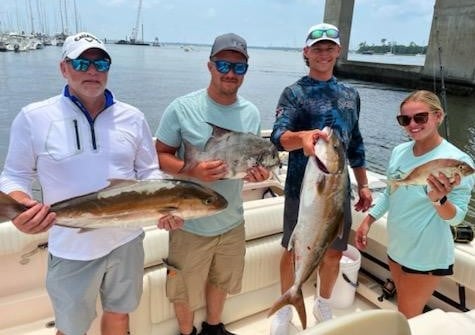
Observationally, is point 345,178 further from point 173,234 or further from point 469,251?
point 469,251

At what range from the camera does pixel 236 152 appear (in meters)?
2.37

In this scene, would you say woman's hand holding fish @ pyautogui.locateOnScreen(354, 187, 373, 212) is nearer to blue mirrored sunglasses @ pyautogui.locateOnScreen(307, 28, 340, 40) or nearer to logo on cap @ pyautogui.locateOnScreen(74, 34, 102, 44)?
blue mirrored sunglasses @ pyautogui.locateOnScreen(307, 28, 340, 40)

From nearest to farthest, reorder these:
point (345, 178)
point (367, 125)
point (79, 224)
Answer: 1. point (79, 224)
2. point (345, 178)
3. point (367, 125)

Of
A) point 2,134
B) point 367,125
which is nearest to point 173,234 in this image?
point 2,134

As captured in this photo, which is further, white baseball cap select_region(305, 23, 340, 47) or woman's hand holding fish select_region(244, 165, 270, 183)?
white baseball cap select_region(305, 23, 340, 47)

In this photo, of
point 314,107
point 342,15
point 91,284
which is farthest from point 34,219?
point 342,15

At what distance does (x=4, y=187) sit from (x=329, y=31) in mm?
2230

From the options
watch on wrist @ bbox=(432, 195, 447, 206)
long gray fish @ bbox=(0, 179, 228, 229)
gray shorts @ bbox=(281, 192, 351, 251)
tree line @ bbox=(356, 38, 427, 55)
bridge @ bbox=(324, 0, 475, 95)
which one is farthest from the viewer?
tree line @ bbox=(356, 38, 427, 55)

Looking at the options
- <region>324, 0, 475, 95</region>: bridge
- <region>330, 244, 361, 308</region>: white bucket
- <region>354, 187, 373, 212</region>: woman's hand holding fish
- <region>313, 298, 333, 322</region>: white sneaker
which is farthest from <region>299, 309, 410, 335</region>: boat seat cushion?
<region>324, 0, 475, 95</region>: bridge

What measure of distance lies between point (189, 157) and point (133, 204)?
583 millimetres

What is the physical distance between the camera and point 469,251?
10.5ft

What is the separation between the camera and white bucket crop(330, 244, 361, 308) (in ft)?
12.3

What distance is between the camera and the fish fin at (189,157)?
2.48 m

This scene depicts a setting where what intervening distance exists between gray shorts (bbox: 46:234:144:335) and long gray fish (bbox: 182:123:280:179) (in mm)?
684
